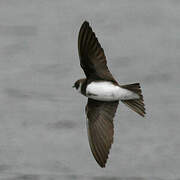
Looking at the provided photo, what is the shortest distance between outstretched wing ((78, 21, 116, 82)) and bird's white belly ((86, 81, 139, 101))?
0.20 ft

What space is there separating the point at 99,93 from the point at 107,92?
1.8 inches

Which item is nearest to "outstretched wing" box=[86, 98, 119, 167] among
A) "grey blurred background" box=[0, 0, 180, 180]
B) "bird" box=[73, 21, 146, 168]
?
"bird" box=[73, 21, 146, 168]

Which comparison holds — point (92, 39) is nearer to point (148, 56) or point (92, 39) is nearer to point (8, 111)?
point (8, 111)

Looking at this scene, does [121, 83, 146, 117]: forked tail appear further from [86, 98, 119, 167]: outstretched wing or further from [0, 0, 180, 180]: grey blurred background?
[0, 0, 180, 180]: grey blurred background

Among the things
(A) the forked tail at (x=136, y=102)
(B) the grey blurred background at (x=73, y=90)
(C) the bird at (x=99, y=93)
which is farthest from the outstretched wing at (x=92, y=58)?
(B) the grey blurred background at (x=73, y=90)

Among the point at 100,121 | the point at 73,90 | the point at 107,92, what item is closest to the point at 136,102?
the point at 107,92

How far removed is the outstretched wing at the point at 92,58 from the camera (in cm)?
568

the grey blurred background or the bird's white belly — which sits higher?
the bird's white belly

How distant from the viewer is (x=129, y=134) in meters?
8.02

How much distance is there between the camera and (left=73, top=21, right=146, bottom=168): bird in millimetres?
5613

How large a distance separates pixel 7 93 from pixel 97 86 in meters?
3.32

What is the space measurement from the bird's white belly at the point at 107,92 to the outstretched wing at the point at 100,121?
201 mm

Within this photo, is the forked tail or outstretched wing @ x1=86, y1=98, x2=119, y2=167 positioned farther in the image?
outstretched wing @ x1=86, y1=98, x2=119, y2=167

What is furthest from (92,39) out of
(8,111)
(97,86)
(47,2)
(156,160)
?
(47,2)
